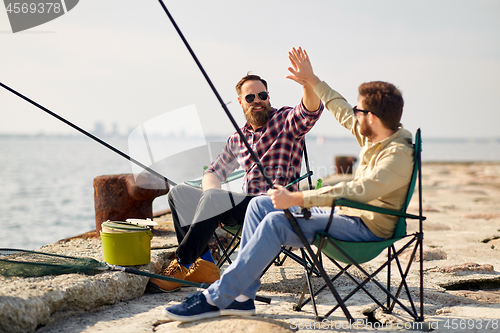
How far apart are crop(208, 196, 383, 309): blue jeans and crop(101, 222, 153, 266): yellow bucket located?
80 centimetres

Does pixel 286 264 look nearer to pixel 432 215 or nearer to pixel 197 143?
pixel 197 143

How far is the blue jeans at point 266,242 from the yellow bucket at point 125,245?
0.80m

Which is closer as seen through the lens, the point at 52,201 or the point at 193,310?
the point at 193,310

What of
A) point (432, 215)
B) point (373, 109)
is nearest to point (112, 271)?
point (373, 109)

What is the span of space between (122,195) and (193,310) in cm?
212

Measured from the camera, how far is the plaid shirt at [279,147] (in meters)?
2.95

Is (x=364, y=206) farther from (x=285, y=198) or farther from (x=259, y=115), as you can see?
(x=259, y=115)

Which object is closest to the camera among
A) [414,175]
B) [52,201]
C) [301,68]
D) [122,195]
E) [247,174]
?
[414,175]

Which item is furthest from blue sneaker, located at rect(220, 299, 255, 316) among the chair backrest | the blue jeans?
the chair backrest

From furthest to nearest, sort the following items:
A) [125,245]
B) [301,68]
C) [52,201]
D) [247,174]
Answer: [52,201], [247,174], [125,245], [301,68]

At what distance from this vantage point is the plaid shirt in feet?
9.68

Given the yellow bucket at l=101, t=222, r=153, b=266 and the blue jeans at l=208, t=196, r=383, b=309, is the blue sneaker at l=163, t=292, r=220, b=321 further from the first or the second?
the yellow bucket at l=101, t=222, r=153, b=266

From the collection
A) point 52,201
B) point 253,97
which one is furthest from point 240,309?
point 52,201

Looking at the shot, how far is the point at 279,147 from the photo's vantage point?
2998 mm
